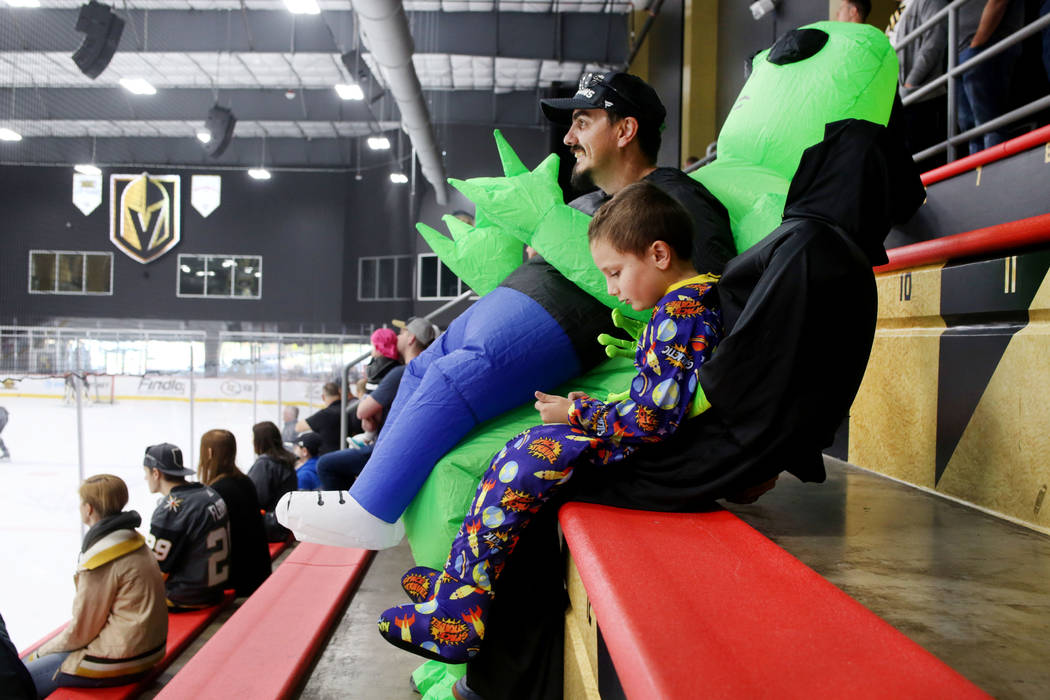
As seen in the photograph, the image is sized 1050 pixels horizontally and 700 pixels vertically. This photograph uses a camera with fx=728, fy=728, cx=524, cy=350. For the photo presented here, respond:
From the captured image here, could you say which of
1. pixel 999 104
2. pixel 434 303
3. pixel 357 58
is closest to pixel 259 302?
pixel 434 303

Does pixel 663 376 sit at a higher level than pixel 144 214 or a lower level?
lower

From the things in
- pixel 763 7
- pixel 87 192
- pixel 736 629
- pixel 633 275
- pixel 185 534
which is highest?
pixel 87 192

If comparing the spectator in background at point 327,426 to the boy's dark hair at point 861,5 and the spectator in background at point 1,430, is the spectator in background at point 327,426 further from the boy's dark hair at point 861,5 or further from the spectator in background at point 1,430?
the boy's dark hair at point 861,5

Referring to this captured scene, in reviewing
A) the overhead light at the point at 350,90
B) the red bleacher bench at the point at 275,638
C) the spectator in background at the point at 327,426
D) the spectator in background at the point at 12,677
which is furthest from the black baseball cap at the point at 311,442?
the overhead light at the point at 350,90

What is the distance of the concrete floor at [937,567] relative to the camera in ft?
2.80

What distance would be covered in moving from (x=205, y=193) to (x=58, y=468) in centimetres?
1236

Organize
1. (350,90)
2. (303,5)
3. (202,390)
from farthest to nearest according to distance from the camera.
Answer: (350,90), (202,390), (303,5)

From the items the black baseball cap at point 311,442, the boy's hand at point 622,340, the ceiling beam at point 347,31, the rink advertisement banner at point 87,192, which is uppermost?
the ceiling beam at point 347,31

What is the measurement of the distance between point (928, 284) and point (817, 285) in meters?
1.14

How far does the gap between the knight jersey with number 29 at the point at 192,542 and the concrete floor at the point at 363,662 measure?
1.19 m

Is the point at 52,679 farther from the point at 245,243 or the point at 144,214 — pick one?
the point at 144,214

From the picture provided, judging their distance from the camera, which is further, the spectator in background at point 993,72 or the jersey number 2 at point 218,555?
the jersey number 2 at point 218,555

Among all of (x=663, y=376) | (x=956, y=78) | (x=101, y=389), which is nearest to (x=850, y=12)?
(x=956, y=78)

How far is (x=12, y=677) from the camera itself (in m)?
2.23
